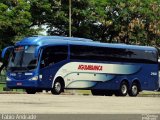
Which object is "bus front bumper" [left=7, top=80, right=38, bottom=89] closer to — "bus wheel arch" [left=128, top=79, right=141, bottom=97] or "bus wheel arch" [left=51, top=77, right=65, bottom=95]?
"bus wheel arch" [left=51, top=77, right=65, bottom=95]

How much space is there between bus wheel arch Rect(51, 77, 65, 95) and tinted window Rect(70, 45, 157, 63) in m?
1.40

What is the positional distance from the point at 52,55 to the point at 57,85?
191 centimetres

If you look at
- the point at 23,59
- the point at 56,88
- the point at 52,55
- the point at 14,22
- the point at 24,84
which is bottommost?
the point at 56,88

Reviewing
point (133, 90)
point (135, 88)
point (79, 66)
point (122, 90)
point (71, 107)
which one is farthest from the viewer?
point (135, 88)

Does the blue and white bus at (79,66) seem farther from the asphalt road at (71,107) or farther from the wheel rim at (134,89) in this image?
the asphalt road at (71,107)

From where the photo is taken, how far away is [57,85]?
3338cm

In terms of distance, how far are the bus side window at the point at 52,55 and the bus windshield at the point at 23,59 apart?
536 millimetres

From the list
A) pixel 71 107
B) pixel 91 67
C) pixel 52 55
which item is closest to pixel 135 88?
pixel 91 67

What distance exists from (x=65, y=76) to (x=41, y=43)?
2.67 metres

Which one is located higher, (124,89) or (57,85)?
(57,85)

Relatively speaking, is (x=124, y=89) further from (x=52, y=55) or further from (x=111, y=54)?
(x=52, y=55)

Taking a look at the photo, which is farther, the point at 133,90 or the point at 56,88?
the point at 133,90

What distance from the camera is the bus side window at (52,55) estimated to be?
32.2 m

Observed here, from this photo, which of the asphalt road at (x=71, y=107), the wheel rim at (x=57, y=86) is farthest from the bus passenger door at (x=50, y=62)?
the asphalt road at (x=71, y=107)
